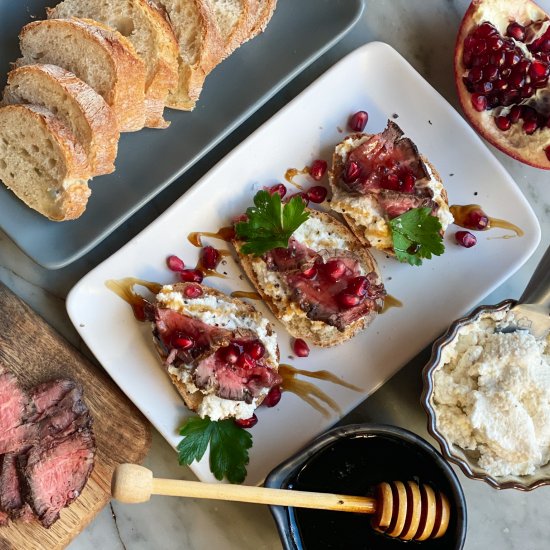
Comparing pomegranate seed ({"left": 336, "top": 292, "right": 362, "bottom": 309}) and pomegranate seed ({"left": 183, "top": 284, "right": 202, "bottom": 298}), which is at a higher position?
pomegranate seed ({"left": 183, "top": 284, "right": 202, "bottom": 298})

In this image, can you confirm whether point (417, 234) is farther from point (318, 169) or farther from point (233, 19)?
point (233, 19)

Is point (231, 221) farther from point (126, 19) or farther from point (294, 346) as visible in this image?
point (126, 19)

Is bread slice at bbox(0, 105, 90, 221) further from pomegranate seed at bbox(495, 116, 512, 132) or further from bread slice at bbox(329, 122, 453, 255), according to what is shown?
pomegranate seed at bbox(495, 116, 512, 132)

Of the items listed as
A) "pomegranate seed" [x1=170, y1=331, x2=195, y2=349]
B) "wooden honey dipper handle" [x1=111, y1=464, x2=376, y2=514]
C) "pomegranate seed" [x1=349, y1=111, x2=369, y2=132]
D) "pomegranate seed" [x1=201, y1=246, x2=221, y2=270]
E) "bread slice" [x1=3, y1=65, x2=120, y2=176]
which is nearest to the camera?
"wooden honey dipper handle" [x1=111, y1=464, x2=376, y2=514]

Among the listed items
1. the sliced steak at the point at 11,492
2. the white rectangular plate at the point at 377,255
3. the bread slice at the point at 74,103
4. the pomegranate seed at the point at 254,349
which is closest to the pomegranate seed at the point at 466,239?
the white rectangular plate at the point at 377,255

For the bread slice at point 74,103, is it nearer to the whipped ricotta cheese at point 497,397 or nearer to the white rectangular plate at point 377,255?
the white rectangular plate at point 377,255

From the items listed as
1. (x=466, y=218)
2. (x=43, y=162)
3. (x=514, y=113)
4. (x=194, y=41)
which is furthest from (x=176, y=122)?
(x=514, y=113)

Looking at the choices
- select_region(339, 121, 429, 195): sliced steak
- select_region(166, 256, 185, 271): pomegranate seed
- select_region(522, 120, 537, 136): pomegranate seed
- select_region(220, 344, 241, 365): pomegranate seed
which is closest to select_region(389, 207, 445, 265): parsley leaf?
select_region(339, 121, 429, 195): sliced steak
